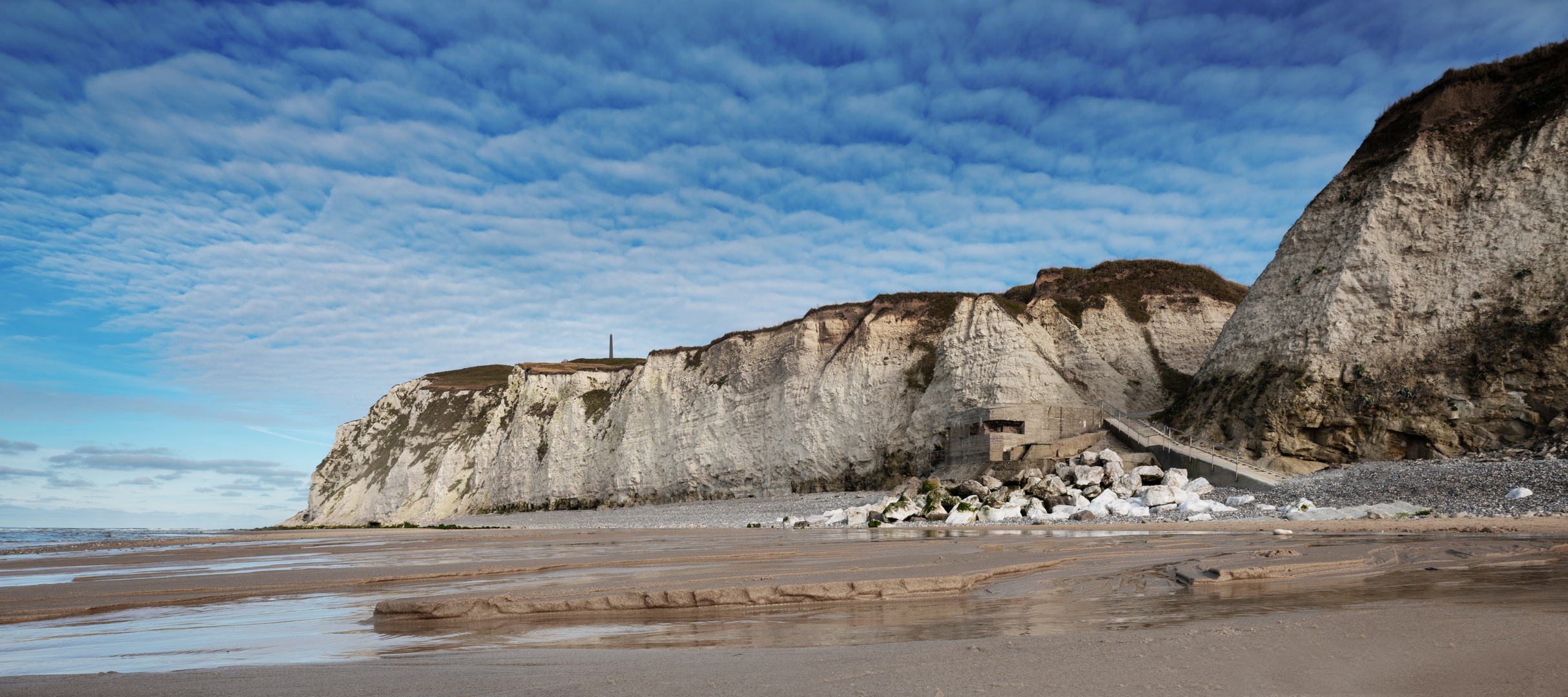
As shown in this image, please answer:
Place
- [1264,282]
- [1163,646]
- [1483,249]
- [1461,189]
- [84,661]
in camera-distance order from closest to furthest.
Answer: [1163,646], [84,661], [1483,249], [1461,189], [1264,282]

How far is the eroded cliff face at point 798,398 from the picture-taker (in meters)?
35.5

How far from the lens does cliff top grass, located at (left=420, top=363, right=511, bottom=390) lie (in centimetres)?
6162

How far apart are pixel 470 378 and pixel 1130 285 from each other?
59378mm

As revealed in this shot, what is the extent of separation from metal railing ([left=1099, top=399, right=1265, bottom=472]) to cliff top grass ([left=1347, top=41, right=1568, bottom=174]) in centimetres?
1123

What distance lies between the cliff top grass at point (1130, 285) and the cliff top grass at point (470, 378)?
1612 inches

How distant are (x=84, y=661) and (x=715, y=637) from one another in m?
2.90

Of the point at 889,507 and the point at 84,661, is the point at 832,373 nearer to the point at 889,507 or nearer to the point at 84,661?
the point at 889,507

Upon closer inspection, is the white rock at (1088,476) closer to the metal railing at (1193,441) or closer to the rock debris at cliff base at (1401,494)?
the rock debris at cliff base at (1401,494)

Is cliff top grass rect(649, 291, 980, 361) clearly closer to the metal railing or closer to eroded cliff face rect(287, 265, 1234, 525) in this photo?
eroded cliff face rect(287, 265, 1234, 525)

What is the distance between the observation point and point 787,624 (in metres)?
4.07

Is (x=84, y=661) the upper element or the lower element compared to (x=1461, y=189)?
lower

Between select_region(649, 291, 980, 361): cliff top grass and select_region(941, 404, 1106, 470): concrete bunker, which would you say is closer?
select_region(941, 404, 1106, 470): concrete bunker

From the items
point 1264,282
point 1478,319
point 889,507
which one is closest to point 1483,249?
point 1478,319

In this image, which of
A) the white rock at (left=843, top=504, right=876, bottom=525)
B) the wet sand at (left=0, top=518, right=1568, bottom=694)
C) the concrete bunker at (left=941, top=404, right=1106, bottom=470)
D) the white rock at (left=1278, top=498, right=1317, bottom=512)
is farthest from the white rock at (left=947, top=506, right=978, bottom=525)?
the wet sand at (left=0, top=518, right=1568, bottom=694)
